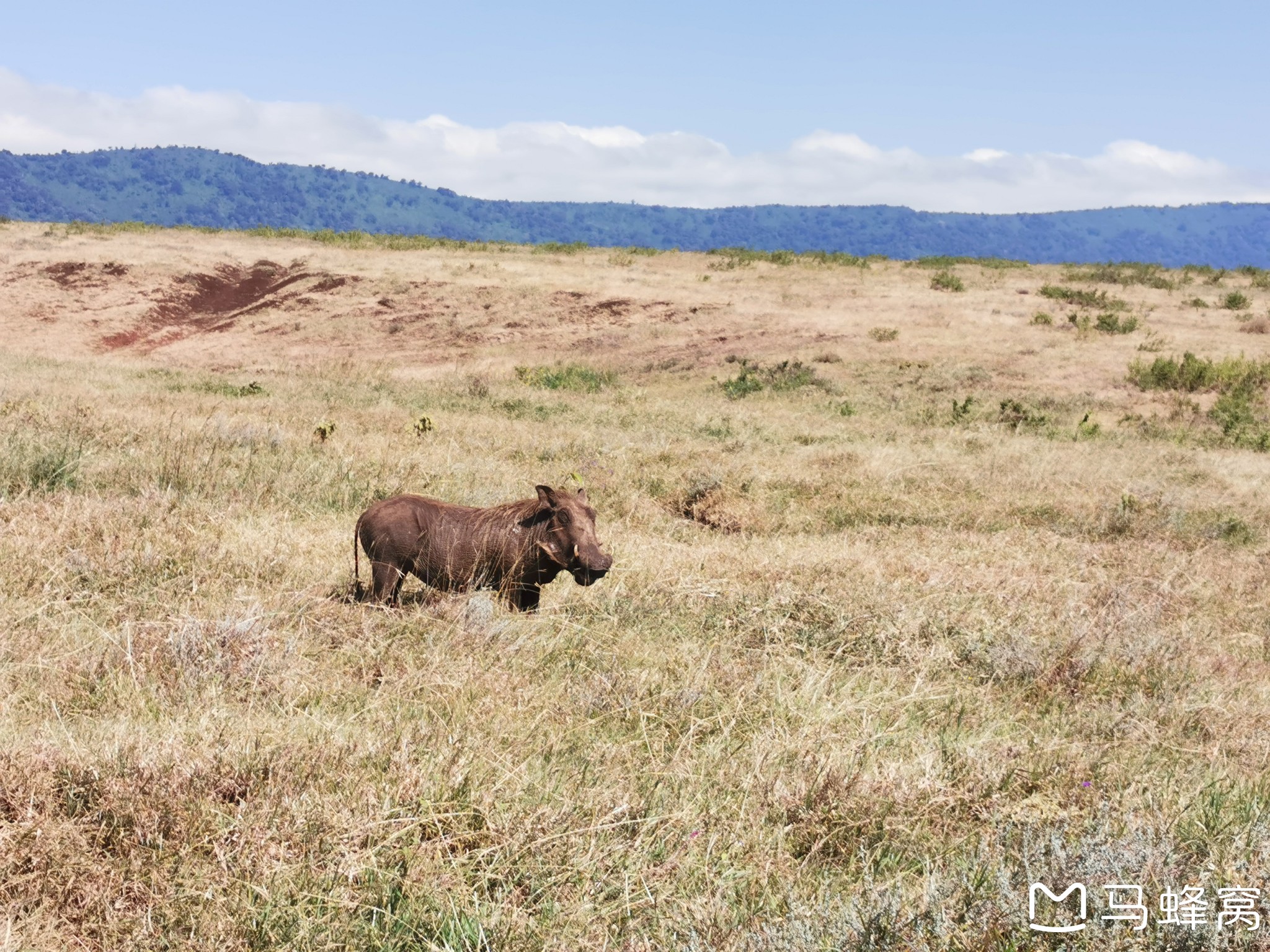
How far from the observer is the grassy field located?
2457mm

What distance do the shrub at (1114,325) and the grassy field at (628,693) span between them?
1185 centimetres

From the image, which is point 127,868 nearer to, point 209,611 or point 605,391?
point 209,611

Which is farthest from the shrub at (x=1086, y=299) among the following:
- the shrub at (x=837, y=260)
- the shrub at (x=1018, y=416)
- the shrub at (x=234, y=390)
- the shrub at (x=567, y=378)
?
the shrub at (x=234, y=390)

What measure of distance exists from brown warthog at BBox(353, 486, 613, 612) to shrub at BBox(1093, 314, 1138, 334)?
→ 2378 cm

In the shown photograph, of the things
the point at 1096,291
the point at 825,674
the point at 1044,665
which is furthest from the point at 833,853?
the point at 1096,291

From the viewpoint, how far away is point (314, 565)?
19.3 ft

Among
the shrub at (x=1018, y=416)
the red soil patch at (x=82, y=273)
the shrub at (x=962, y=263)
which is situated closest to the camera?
the shrub at (x=1018, y=416)

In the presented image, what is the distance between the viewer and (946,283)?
105ft

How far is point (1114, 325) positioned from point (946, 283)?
7.99 metres

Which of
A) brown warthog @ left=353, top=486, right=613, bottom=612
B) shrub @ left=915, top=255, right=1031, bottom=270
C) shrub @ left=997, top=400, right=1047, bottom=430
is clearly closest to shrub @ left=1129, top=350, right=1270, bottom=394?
shrub @ left=997, top=400, right=1047, bottom=430

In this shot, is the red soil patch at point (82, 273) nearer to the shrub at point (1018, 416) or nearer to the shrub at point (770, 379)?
the shrub at point (770, 379)

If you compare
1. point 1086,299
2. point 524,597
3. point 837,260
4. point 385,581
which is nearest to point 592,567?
point 524,597

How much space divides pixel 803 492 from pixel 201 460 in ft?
21.8

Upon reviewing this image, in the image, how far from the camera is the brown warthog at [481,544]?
5.21 m
